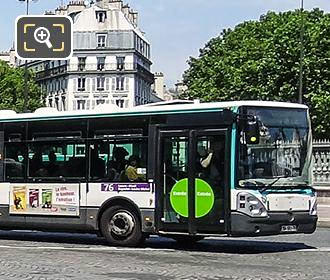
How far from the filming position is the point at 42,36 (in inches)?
1265

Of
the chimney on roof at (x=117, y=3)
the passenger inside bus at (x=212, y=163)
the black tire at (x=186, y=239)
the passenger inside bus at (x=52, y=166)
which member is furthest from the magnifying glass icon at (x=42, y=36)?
the chimney on roof at (x=117, y=3)

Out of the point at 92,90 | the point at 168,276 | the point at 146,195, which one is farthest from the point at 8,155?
the point at 92,90

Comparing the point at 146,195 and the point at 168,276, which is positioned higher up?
the point at 146,195

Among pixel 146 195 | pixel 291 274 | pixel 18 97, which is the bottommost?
pixel 291 274

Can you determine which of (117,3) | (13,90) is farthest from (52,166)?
(117,3)

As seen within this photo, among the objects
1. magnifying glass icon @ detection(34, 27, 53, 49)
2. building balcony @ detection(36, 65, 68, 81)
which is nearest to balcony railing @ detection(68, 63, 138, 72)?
building balcony @ detection(36, 65, 68, 81)

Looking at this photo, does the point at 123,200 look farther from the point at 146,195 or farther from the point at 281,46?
the point at 281,46

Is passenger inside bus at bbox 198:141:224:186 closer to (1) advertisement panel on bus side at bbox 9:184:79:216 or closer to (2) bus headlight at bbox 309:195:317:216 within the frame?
(2) bus headlight at bbox 309:195:317:216

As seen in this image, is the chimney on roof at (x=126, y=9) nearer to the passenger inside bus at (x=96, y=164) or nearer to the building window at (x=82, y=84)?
the building window at (x=82, y=84)

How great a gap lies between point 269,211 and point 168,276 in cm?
391

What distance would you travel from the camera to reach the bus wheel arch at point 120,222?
17.9 meters

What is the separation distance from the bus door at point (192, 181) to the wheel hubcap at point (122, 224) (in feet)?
2.29

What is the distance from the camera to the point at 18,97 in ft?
284
